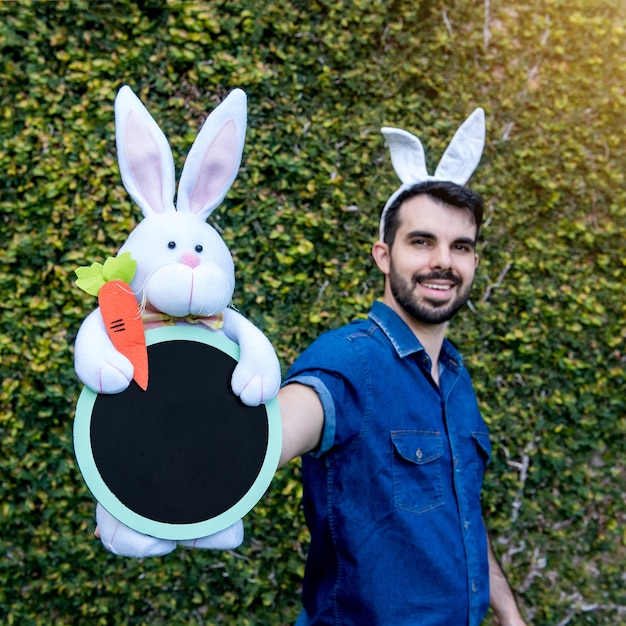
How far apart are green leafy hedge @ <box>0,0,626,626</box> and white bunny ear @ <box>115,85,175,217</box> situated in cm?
157

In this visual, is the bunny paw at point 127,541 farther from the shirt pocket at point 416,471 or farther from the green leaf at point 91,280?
the shirt pocket at point 416,471

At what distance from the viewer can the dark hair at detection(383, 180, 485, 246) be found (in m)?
1.82

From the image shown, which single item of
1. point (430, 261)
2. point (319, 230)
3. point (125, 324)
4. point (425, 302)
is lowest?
point (319, 230)

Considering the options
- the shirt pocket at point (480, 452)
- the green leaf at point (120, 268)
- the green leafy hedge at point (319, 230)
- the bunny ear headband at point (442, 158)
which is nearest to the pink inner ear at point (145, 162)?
the green leaf at point (120, 268)

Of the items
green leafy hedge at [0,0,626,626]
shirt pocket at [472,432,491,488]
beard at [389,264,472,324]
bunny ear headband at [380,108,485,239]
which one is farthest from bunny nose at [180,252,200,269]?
green leafy hedge at [0,0,626,626]

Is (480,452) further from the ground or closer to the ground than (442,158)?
closer to the ground

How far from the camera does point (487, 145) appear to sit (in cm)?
294

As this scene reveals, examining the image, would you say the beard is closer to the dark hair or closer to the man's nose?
the man's nose

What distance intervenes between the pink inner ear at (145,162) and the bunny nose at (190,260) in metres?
0.17

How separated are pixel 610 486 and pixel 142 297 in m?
2.72

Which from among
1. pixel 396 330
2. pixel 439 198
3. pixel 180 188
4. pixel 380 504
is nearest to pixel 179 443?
pixel 180 188

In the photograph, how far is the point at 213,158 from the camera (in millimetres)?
1178

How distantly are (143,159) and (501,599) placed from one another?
179 centimetres

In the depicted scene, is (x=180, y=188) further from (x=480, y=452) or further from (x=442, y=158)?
(x=480, y=452)
